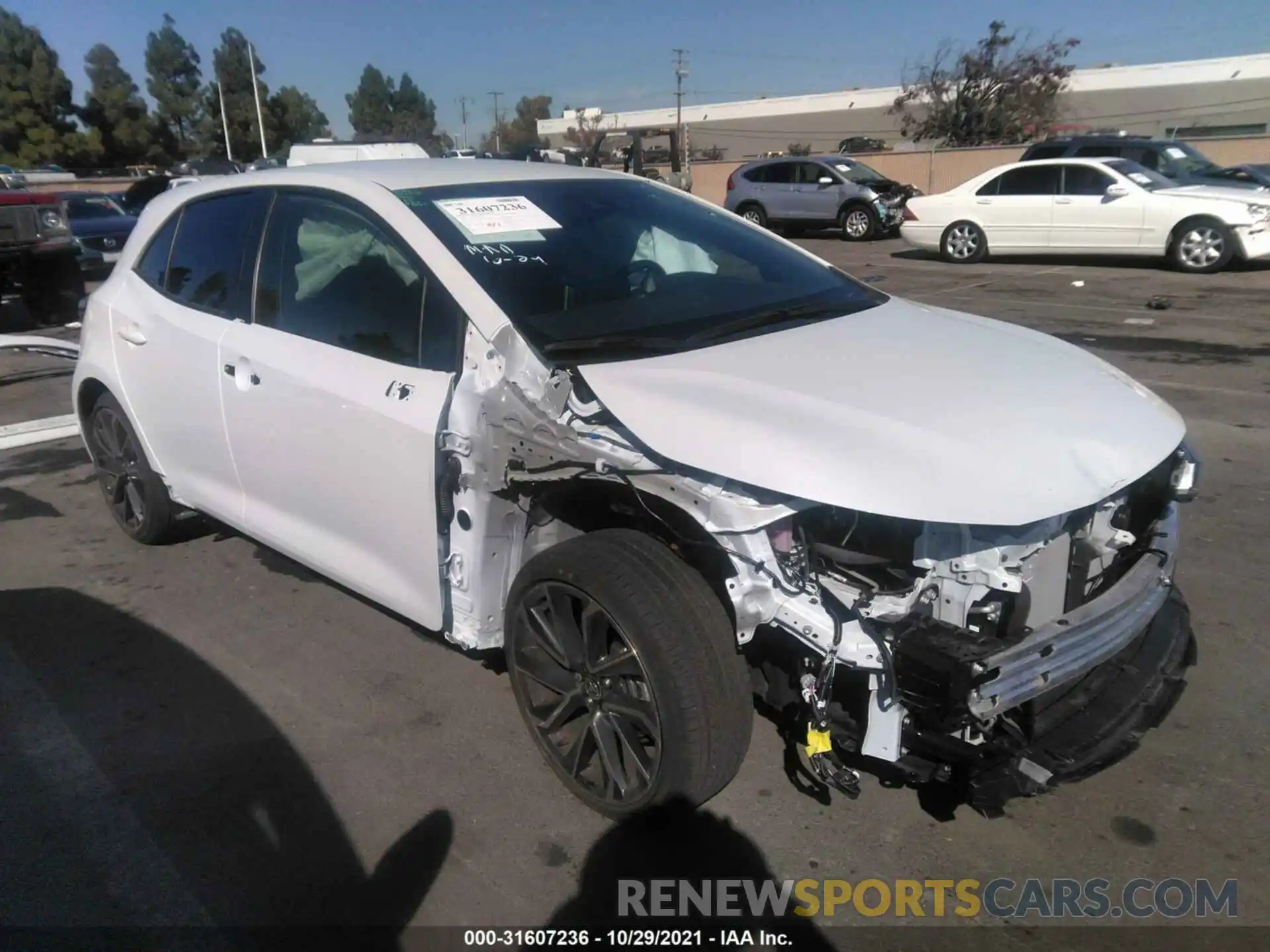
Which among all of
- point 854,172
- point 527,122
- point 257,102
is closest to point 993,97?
point 854,172

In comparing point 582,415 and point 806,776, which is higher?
point 582,415

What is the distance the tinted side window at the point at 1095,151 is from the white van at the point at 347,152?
Result: 44.4 ft

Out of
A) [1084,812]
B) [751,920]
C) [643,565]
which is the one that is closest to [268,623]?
[643,565]

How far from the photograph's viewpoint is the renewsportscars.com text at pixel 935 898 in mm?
2471

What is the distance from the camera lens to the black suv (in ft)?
50.7

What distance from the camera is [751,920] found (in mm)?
2496

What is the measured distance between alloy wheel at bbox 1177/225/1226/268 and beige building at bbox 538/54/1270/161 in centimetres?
3631

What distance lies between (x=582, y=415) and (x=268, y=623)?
2130mm

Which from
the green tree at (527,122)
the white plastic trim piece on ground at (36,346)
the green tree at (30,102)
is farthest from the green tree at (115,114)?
the white plastic trim piece on ground at (36,346)

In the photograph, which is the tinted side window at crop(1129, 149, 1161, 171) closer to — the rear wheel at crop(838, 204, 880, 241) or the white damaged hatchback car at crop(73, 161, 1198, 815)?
the rear wheel at crop(838, 204, 880, 241)

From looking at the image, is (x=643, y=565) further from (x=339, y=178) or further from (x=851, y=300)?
(x=339, y=178)

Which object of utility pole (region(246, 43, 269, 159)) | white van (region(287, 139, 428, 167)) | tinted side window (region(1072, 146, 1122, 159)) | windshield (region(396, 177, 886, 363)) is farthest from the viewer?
utility pole (region(246, 43, 269, 159))

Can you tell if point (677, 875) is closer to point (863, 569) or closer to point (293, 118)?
point (863, 569)

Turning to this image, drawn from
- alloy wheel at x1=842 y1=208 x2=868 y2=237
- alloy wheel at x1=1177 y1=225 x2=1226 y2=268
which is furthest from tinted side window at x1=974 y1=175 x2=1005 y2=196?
alloy wheel at x1=842 y1=208 x2=868 y2=237
